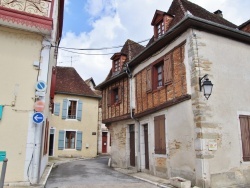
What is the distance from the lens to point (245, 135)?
7.38 m

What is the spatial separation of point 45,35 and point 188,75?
4605 millimetres

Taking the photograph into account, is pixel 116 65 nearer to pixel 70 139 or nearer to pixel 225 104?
pixel 225 104

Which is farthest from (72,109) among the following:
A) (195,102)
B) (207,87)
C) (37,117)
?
(207,87)

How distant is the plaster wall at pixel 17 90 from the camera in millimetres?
6355

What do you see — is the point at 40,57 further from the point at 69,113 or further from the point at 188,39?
the point at 69,113

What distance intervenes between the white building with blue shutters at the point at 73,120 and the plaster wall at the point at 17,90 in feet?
34.9

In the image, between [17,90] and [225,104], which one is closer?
[17,90]

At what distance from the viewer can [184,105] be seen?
7.36 meters

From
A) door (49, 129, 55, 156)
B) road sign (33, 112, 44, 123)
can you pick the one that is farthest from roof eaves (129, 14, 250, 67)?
door (49, 129, 55, 156)

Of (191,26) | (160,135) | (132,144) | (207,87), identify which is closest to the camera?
(207,87)

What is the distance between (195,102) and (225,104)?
109cm

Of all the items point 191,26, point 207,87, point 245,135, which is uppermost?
point 191,26

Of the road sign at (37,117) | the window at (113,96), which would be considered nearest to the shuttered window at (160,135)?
the window at (113,96)

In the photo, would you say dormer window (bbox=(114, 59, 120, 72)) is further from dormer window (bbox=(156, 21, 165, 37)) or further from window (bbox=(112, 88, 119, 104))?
dormer window (bbox=(156, 21, 165, 37))
